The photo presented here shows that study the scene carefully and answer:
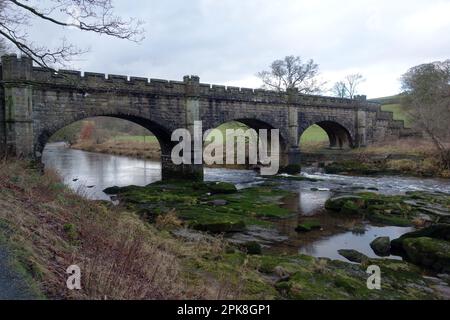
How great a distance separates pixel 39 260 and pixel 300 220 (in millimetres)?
10609

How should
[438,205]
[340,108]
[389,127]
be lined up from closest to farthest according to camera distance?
[438,205], [340,108], [389,127]

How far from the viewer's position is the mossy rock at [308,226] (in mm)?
12155

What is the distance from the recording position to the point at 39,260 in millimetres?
4254

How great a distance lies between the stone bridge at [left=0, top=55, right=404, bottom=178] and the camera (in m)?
16.5

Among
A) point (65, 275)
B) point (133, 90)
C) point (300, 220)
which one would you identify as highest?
point (133, 90)

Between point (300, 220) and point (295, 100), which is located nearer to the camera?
point (300, 220)

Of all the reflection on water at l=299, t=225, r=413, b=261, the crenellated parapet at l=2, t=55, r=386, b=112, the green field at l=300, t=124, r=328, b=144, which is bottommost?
the reflection on water at l=299, t=225, r=413, b=261

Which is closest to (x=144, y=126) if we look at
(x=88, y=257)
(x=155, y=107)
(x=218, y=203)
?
(x=155, y=107)

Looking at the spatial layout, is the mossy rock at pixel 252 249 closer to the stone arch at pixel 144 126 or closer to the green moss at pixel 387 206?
the green moss at pixel 387 206

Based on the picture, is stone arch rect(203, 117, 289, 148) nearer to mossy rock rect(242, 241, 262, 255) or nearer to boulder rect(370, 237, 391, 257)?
boulder rect(370, 237, 391, 257)

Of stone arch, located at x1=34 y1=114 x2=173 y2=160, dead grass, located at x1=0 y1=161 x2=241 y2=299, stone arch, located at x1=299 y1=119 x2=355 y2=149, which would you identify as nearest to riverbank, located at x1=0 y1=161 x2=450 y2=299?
dead grass, located at x1=0 y1=161 x2=241 y2=299

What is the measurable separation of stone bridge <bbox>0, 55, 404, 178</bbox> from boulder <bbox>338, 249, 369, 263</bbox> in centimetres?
837

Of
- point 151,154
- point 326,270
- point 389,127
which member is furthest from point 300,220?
point 151,154

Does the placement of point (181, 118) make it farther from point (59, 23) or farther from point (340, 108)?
point (340, 108)
